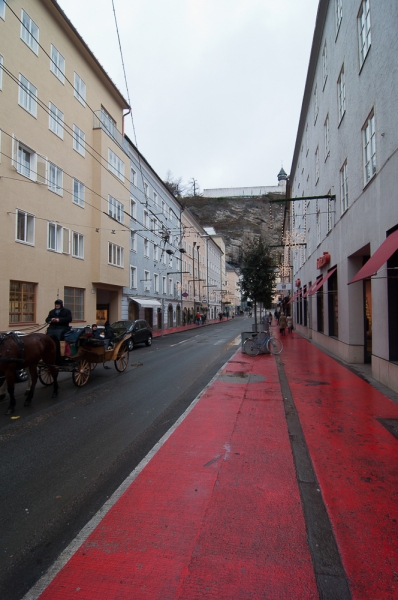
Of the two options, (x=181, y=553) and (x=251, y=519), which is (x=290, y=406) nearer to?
(x=251, y=519)

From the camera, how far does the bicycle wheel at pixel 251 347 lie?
563 inches

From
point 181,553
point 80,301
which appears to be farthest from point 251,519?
point 80,301

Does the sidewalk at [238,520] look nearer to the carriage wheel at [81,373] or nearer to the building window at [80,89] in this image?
the carriage wheel at [81,373]

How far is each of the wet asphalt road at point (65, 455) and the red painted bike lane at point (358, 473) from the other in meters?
2.20

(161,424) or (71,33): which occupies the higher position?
(71,33)

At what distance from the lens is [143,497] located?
136 inches

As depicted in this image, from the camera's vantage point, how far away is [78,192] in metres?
20.8

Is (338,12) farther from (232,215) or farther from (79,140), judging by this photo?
(232,215)

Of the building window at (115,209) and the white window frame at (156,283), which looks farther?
the white window frame at (156,283)

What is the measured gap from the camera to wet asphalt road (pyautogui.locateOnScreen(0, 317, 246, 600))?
2.84m

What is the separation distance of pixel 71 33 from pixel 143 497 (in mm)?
24187

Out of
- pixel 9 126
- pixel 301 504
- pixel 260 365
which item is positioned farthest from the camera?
pixel 9 126

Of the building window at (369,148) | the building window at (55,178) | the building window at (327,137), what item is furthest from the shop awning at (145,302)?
the building window at (369,148)

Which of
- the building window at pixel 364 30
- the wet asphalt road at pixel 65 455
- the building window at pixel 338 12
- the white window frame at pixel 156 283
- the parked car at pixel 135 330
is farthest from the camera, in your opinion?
the white window frame at pixel 156 283
